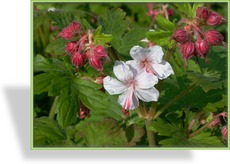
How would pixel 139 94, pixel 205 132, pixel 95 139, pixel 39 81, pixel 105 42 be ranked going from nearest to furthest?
pixel 105 42 → pixel 139 94 → pixel 39 81 → pixel 205 132 → pixel 95 139

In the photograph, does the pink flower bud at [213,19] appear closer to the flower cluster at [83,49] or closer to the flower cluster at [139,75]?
the flower cluster at [139,75]

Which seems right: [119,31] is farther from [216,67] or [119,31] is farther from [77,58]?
[216,67]

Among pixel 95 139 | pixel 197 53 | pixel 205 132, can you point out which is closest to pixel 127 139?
pixel 95 139

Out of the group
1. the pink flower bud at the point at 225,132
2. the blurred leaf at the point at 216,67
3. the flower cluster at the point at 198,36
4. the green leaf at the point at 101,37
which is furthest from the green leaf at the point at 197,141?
the green leaf at the point at 101,37

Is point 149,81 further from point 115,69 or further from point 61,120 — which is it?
point 61,120

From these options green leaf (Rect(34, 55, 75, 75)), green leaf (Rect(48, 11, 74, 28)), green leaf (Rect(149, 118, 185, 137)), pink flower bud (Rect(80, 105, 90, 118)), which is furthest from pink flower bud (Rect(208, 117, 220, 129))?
green leaf (Rect(48, 11, 74, 28))

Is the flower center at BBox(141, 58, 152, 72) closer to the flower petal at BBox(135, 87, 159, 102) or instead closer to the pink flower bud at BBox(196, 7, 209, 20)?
the flower petal at BBox(135, 87, 159, 102)
